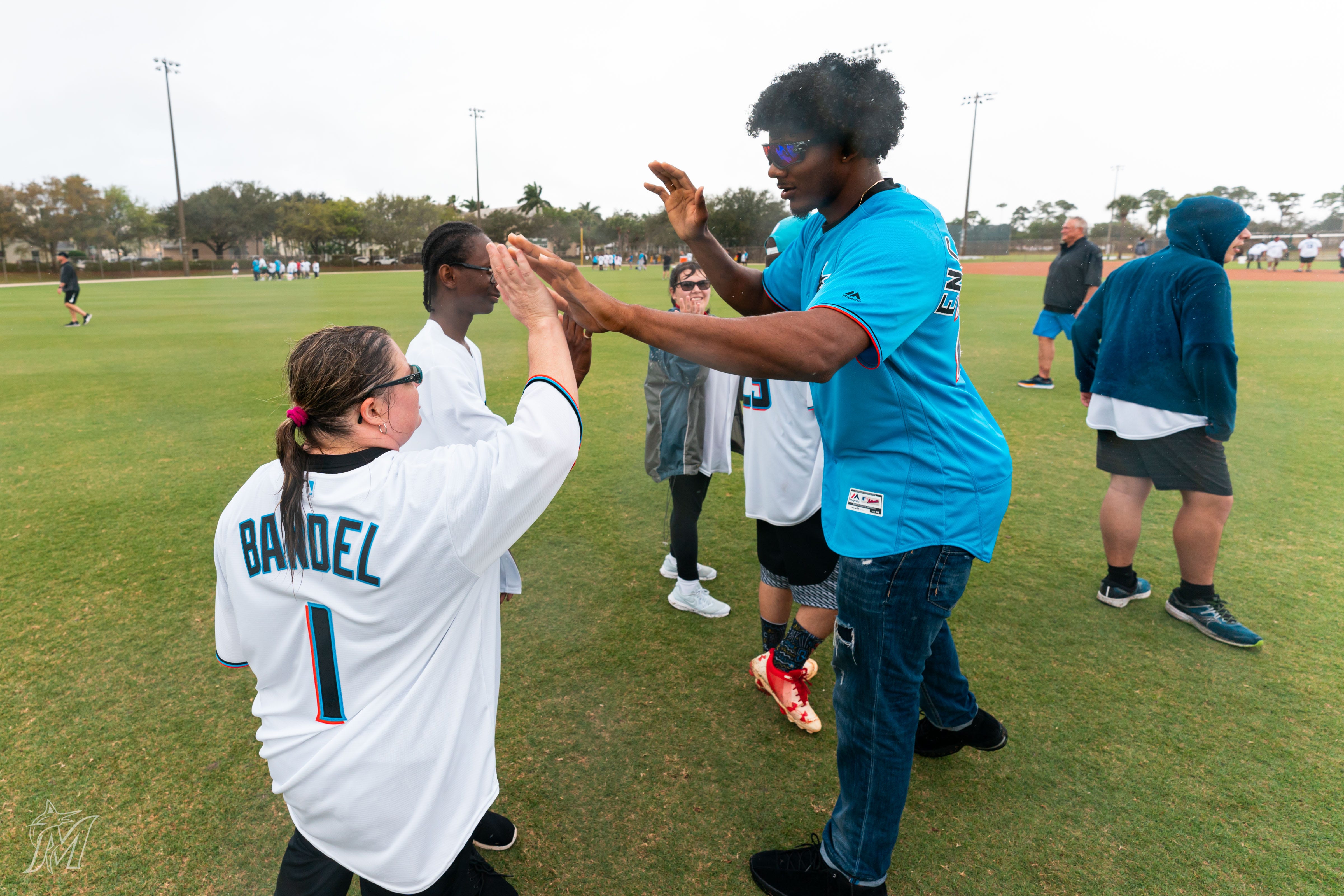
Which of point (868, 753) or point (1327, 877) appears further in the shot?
point (1327, 877)

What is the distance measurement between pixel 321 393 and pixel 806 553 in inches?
88.1

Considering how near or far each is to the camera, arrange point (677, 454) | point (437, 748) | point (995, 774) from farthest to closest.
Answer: point (677, 454), point (995, 774), point (437, 748)

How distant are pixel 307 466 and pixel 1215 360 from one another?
4215 mm

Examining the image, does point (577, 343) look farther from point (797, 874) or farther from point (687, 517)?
point (687, 517)

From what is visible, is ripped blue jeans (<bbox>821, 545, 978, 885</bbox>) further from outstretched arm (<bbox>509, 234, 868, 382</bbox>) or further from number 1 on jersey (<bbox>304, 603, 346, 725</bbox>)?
number 1 on jersey (<bbox>304, 603, 346, 725</bbox>)

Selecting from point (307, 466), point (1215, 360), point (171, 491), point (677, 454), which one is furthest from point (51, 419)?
point (1215, 360)

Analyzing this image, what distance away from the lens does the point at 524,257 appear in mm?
A: 1619

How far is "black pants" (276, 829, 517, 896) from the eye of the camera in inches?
68.2

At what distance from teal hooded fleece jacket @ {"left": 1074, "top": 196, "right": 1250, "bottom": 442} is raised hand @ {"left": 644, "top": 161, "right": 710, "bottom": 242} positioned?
115 inches

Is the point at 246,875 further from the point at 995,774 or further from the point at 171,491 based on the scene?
the point at 171,491

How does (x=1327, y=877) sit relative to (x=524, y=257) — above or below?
below

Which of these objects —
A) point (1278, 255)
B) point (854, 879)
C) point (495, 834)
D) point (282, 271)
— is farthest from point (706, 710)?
point (282, 271)

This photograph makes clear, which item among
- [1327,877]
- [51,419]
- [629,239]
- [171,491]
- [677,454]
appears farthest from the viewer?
[629,239]

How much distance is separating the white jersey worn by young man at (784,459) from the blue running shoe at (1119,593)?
2.23 meters
